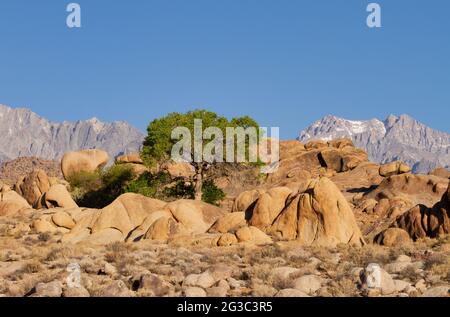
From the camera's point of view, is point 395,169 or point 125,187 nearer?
point 125,187

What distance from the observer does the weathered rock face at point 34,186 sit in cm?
5963

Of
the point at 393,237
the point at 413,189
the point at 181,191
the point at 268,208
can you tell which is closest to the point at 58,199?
the point at 181,191

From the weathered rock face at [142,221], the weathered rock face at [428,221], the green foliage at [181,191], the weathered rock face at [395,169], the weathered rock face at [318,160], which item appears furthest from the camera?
the weathered rock face at [318,160]

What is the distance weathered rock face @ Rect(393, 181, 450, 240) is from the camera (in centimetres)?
3238

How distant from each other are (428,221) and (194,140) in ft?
74.5

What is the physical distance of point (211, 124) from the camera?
52.8 m

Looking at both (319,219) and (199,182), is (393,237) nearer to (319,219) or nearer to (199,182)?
(319,219)

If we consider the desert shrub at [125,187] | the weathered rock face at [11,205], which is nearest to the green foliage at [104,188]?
the desert shrub at [125,187]

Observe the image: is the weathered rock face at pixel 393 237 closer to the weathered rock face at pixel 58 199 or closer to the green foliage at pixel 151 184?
the green foliage at pixel 151 184

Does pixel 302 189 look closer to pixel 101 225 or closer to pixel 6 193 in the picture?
pixel 101 225

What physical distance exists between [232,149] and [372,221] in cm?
1293

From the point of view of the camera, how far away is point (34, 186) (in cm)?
6000

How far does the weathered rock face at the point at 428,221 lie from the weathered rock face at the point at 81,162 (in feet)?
141

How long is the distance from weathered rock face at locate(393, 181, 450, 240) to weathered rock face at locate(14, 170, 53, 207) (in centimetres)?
3646
